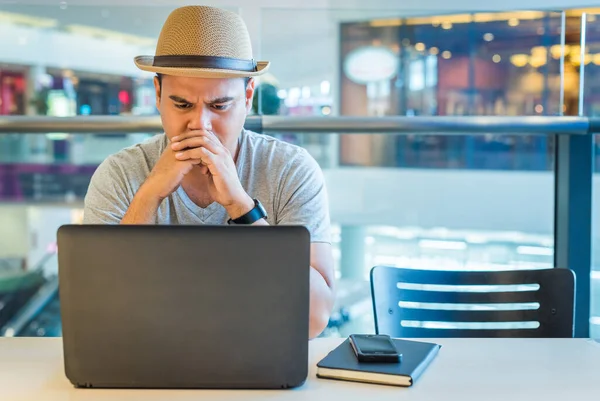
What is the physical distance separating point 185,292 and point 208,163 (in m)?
0.71

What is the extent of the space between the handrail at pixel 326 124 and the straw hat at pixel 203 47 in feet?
2.62

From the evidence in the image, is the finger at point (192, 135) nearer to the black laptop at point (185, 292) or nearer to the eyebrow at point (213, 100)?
the eyebrow at point (213, 100)

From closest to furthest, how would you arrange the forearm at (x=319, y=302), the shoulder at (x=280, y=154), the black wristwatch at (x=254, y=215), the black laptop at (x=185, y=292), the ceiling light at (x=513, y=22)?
the black laptop at (x=185, y=292), the forearm at (x=319, y=302), the black wristwatch at (x=254, y=215), the shoulder at (x=280, y=154), the ceiling light at (x=513, y=22)

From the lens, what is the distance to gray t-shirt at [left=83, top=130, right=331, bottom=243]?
6.79ft

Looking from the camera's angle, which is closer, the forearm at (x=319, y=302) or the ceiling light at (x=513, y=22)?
the forearm at (x=319, y=302)

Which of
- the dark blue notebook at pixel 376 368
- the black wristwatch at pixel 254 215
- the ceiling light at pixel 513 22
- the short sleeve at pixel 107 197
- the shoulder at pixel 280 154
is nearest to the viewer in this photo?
the dark blue notebook at pixel 376 368

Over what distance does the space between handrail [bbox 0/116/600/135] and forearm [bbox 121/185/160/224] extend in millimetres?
978

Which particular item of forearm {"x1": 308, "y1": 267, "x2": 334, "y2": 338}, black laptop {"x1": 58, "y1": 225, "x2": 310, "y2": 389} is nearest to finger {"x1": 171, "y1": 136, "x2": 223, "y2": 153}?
forearm {"x1": 308, "y1": 267, "x2": 334, "y2": 338}

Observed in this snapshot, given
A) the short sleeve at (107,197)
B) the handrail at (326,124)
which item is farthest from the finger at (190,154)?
the handrail at (326,124)

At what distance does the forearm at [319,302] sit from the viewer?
1.73m

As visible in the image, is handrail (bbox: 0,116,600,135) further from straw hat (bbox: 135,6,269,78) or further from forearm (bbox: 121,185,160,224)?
forearm (bbox: 121,185,160,224)

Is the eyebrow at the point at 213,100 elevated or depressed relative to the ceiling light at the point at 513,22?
depressed

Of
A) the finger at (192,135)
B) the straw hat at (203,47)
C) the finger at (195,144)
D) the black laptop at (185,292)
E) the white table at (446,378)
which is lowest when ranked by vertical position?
the white table at (446,378)

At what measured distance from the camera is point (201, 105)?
201 centimetres
